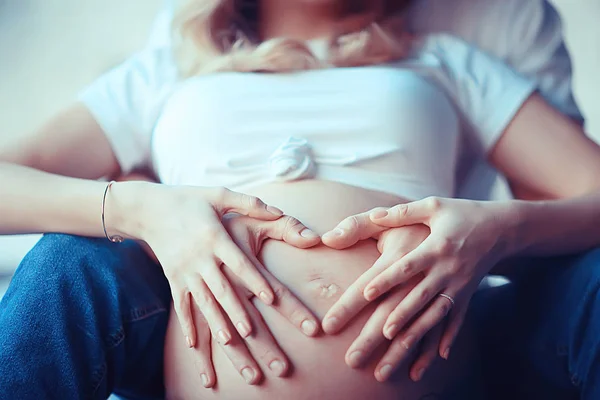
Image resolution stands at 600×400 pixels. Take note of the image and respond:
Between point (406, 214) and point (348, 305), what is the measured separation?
5.5 inches

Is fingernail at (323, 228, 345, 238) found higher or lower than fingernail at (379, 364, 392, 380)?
higher

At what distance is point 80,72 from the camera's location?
1747 mm

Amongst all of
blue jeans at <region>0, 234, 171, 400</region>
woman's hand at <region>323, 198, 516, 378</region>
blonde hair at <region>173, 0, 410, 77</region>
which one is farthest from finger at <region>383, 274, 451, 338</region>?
blonde hair at <region>173, 0, 410, 77</region>

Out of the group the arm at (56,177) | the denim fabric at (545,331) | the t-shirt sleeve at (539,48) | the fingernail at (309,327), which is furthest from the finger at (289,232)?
the t-shirt sleeve at (539,48)

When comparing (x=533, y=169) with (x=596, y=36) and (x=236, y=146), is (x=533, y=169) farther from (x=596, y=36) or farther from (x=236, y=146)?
(x=596, y=36)

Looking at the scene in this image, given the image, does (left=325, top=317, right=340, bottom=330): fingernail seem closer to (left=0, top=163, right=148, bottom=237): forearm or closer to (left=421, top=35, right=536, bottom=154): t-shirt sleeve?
(left=0, top=163, right=148, bottom=237): forearm

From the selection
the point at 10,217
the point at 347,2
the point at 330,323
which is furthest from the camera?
the point at 347,2

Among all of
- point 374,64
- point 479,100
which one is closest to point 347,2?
point 374,64

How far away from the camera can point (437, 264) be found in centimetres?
73

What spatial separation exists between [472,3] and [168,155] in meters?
0.66

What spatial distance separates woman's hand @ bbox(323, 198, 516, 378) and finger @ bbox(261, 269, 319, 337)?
0.02 meters

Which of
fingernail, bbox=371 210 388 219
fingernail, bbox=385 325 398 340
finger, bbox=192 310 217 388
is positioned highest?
fingernail, bbox=371 210 388 219

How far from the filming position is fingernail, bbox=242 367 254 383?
69 centimetres

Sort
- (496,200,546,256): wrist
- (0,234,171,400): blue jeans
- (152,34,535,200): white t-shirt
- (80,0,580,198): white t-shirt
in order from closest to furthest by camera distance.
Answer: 1. (0,234,171,400): blue jeans
2. (496,200,546,256): wrist
3. (152,34,535,200): white t-shirt
4. (80,0,580,198): white t-shirt
